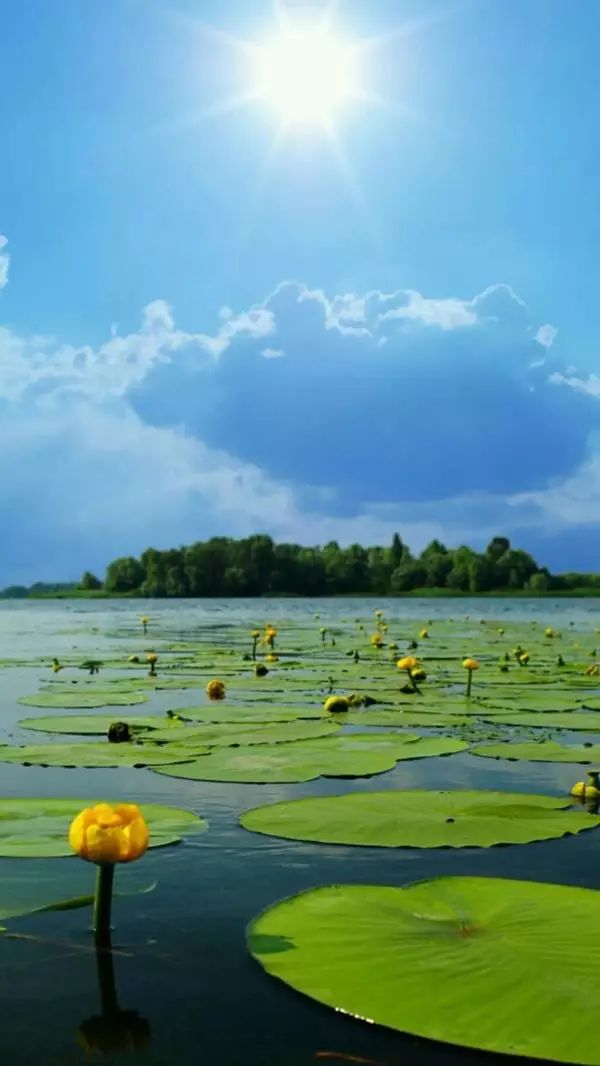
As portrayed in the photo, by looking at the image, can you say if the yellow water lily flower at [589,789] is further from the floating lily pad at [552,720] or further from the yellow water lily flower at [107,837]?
the yellow water lily flower at [107,837]

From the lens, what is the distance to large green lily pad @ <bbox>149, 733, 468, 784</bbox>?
18.0ft

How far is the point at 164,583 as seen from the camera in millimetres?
76812

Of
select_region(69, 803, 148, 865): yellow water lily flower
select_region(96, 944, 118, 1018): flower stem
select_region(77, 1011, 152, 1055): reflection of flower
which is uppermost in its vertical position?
select_region(69, 803, 148, 865): yellow water lily flower

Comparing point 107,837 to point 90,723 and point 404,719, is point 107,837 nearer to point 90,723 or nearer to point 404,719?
point 90,723

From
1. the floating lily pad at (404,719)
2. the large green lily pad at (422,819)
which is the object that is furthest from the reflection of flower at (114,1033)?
the floating lily pad at (404,719)

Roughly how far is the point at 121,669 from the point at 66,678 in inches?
57.0

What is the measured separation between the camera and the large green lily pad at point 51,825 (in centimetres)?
378

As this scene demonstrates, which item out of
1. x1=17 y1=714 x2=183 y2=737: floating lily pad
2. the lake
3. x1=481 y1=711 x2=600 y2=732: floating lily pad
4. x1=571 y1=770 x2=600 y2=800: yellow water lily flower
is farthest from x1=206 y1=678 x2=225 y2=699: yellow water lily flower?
x1=571 y1=770 x2=600 y2=800: yellow water lily flower

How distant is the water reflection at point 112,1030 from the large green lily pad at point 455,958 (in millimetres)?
395

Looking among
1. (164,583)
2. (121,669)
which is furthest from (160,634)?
(164,583)

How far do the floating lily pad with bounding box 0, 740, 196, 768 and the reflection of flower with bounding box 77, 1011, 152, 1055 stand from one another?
3268 millimetres

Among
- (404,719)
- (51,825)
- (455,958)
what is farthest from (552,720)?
(455,958)

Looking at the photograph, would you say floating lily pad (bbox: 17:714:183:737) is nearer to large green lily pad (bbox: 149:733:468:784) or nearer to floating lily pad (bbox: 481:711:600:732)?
large green lily pad (bbox: 149:733:468:784)

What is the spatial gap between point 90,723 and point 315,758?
2547 mm
